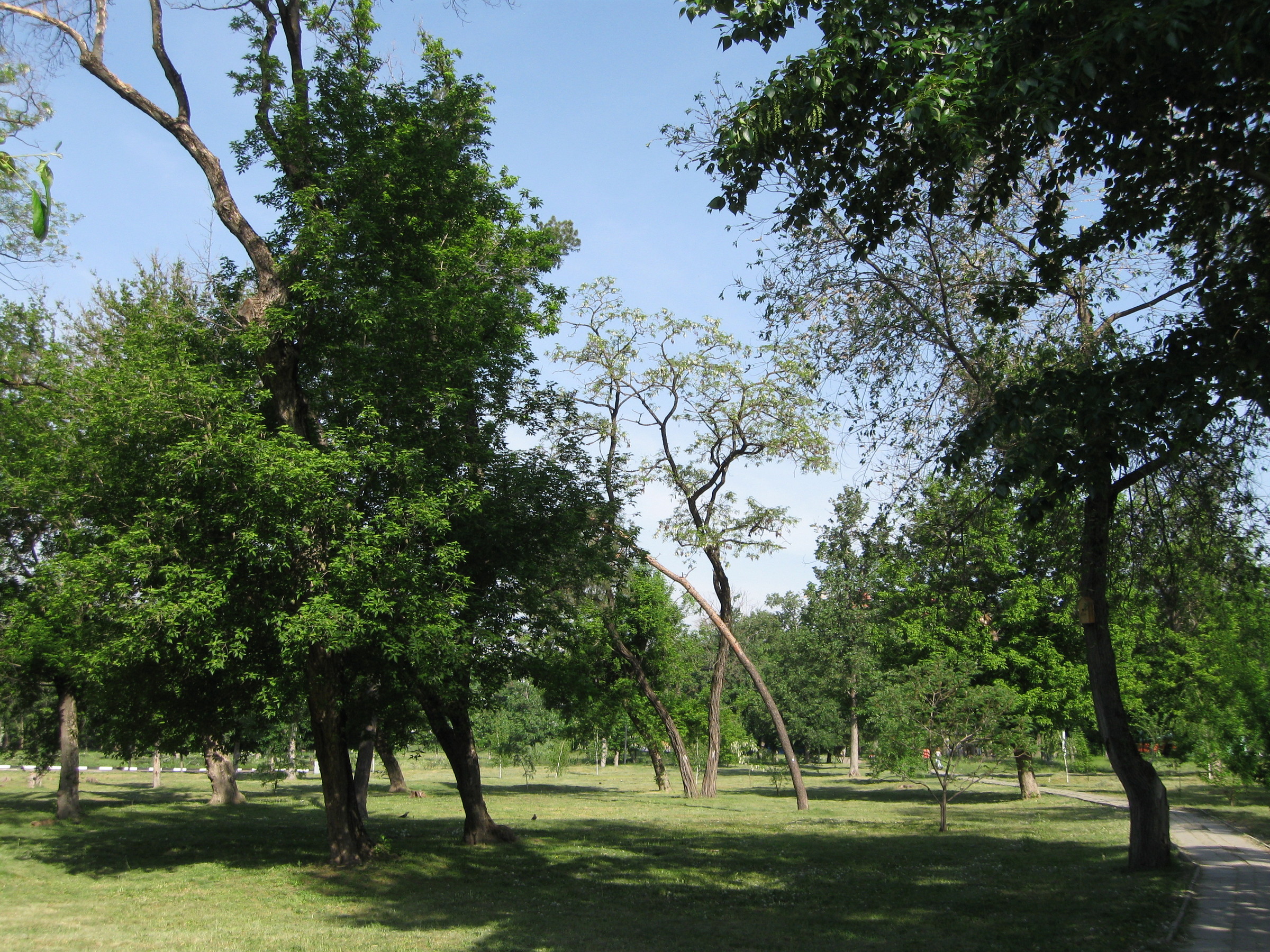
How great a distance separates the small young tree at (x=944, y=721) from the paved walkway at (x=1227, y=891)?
4.03m

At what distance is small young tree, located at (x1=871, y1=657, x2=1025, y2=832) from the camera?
20750 millimetres

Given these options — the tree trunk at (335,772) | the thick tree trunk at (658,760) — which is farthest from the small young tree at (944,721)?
the thick tree trunk at (658,760)

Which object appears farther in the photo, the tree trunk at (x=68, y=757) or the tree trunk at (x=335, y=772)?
the tree trunk at (x=68, y=757)

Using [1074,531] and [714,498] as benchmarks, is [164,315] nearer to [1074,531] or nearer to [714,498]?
[1074,531]

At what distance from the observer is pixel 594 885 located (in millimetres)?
13164

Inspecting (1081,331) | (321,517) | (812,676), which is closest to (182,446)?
(321,517)

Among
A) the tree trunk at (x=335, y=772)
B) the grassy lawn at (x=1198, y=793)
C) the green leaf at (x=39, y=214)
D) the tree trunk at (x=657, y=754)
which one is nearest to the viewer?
the green leaf at (x=39, y=214)

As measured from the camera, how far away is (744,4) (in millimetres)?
7531

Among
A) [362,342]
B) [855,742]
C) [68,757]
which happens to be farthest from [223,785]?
[855,742]

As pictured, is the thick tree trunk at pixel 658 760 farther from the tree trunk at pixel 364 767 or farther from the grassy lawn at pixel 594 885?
the tree trunk at pixel 364 767

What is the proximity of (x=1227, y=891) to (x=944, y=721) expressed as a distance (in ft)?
33.8

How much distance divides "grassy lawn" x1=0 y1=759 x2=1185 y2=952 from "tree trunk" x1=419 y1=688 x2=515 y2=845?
604 mm

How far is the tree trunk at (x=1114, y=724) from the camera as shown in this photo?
1145 centimetres

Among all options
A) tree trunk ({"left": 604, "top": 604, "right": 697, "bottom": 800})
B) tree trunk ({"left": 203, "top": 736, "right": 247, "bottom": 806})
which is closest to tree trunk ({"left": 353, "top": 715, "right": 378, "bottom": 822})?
tree trunk ({"left": 203, "top": 736, "right": 247, "bottom": 806})
